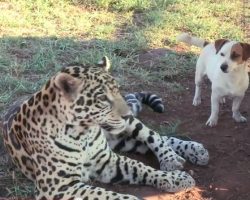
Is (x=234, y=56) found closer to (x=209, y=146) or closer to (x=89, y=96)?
(x=209, y=146)

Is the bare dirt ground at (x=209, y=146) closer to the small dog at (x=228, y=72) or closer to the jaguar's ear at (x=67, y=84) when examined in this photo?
the small dog at (x=228, y=72)

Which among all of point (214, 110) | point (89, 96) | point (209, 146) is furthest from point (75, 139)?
point (214, 110)

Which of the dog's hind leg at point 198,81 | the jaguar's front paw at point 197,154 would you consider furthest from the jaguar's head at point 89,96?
the dog's hind leg at point 198,81

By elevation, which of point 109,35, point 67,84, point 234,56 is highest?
point 67,84

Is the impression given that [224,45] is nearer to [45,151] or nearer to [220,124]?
[220,124]

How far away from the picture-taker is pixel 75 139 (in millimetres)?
4180

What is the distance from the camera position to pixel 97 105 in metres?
4.04

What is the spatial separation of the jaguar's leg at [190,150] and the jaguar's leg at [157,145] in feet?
0.37

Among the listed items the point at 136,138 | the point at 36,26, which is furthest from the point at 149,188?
the point at 36,26

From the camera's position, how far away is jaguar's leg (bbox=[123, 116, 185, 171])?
16.0ft

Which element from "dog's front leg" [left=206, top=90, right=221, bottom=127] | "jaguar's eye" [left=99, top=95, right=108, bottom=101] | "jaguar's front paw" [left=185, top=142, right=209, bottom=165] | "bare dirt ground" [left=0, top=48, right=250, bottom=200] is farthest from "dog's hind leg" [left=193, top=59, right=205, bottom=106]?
"jaguar's eye" [left=99, top=95, right=108, bottom=101]

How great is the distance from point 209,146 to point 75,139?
162 centimetres

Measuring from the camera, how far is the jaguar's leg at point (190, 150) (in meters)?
4.96

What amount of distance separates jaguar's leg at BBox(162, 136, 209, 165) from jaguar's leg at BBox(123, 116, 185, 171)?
114 mm
